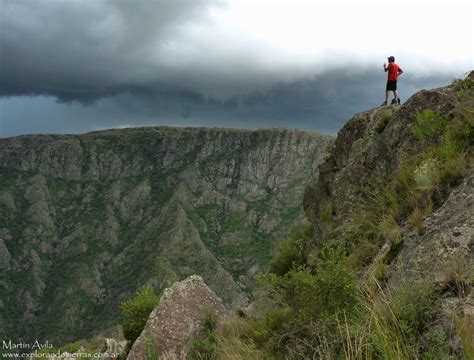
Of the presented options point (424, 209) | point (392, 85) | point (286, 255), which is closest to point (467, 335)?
point (424, 209)

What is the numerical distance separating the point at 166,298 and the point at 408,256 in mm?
13049

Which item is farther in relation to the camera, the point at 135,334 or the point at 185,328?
the point at 135,334

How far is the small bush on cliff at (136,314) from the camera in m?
21.8

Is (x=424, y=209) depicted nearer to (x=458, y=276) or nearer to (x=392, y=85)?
(x=458, y=276)

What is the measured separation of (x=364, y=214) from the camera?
34.4ft

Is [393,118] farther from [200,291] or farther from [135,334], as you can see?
[135,334]

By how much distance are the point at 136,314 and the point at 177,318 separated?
23.9 ft

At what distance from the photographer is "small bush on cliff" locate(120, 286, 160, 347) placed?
858 inches

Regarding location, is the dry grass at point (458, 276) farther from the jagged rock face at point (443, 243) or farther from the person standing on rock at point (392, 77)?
the person standing on rock at point (392, 77)

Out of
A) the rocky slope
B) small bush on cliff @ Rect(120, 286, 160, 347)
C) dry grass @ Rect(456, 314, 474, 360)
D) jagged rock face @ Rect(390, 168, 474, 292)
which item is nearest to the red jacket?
the rocky slope

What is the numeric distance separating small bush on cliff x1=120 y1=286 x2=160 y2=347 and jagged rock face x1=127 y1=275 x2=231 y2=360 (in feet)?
16.2

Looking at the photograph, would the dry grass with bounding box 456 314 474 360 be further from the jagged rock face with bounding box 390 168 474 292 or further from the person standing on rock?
the person standing on rock

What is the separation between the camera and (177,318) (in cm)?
1652

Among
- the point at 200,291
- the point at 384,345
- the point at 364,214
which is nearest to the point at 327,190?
the point at 200,291
